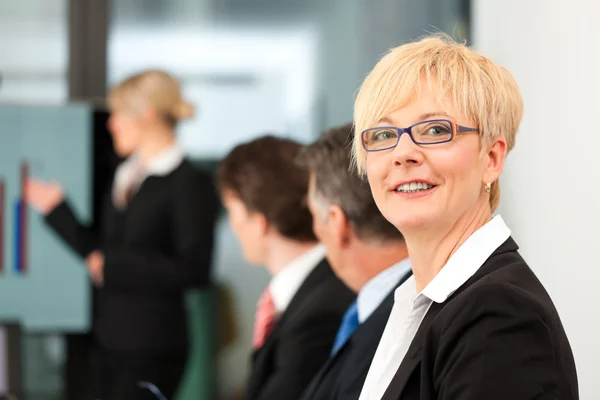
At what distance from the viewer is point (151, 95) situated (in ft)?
12.6

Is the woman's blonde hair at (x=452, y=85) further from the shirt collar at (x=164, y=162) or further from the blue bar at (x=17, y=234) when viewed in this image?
the blue bar at (x=17, y=234)

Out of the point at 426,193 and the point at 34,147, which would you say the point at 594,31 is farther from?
the point at 34,147

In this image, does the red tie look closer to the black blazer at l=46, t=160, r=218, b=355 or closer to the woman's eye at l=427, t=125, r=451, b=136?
the black blazer at l=46, t=160, r=218, b=355

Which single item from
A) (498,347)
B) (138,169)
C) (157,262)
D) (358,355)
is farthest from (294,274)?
(498,347)

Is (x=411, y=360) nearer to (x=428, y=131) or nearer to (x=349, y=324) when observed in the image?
(x=428, y=131)

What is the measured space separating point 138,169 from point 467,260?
2.80 meters

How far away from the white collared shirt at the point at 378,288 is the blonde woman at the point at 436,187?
348 mm

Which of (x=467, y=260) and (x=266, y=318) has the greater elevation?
(x=467, y=260)

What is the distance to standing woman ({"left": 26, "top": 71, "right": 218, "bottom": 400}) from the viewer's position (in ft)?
12.6

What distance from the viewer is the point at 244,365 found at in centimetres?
418

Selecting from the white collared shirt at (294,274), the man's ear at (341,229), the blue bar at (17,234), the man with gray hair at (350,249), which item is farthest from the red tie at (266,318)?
the blue bar at (17,234)

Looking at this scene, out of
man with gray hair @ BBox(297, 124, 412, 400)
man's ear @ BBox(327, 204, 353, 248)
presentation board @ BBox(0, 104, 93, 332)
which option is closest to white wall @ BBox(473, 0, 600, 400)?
man with gray hair @ BBox(297, 124, 412, 400)

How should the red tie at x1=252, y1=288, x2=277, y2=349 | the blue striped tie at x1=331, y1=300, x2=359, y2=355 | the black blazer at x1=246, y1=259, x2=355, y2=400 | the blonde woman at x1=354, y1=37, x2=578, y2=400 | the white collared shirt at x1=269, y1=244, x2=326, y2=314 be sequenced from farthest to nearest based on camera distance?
1. the red tie at x1=252, y1=288, x2=277, y2=349
2. the white collared shirt at x1=269, y1=244, x2=326, y2=314
3. the black blazer at x1=246, y1=259, x2=355, y2=400
4. the blue striped tie at x1=331, y1=300, x2=359, y2=355
5. the blonde woman at x1=354, y1=37, x2=578, y2=400

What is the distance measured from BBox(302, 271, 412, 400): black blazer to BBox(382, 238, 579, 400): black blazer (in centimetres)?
46
